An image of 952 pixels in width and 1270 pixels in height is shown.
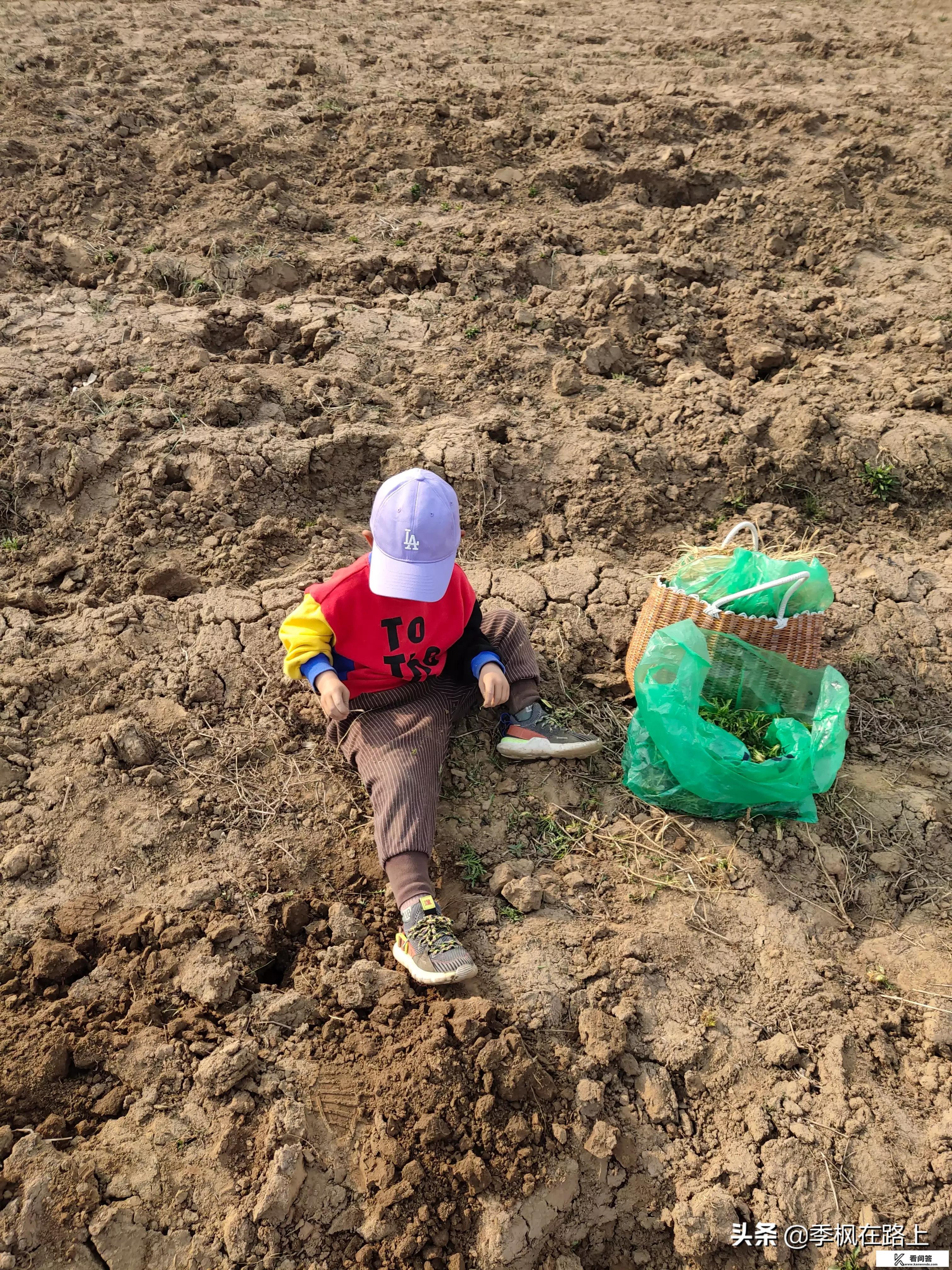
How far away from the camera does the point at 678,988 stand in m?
2.37

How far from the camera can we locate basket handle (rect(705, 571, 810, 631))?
9.01 feet

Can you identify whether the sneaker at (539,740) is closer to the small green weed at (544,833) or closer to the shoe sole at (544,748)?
the shoe sole at (544,748)

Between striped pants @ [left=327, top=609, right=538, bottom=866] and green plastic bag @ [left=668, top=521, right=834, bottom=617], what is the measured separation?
2.09ft

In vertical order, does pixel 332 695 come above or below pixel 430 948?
above

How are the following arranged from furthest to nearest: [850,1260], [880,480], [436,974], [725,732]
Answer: [880,480]
[725,732]
[436,974]
[850,1260]

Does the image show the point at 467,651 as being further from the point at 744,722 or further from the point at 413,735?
the point at 744,722

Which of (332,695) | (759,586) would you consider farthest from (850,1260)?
(332,695)

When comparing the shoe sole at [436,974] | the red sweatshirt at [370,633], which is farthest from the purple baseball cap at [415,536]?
the shoe sole at [436,974]

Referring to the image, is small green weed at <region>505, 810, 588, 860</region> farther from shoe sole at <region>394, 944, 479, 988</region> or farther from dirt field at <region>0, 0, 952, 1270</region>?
shoe sole at <region>394, 944, 479, 988</region>

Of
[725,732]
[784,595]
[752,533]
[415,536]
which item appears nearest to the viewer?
[415,536]

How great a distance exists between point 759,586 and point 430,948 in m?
1.57

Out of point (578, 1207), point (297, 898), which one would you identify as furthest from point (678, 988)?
point (297, 898)

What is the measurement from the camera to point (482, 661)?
288cm

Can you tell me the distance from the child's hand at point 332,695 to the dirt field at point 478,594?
325 mm
